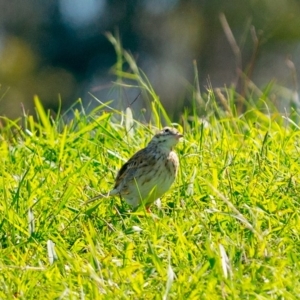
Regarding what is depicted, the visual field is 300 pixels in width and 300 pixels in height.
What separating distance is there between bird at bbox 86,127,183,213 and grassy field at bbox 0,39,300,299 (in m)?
0.08

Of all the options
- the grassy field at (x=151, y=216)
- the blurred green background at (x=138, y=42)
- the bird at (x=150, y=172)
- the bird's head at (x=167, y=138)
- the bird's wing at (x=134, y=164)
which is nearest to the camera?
the grassy field at (x=151, y=216)

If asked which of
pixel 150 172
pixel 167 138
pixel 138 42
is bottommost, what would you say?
pixel 138 42

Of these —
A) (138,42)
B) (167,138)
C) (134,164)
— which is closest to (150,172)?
(134,164)

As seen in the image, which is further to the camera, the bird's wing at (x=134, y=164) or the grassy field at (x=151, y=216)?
the bird's wing at (x=134, y=164)

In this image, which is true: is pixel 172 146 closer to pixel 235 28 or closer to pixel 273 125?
pixel 273 125

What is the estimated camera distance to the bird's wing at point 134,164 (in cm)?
726

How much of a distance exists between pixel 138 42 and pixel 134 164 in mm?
25053

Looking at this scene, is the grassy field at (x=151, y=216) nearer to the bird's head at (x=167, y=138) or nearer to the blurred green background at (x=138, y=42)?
the bird's head at (x=167, y=138)

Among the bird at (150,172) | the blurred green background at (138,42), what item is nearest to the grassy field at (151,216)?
the bird at (150,172)

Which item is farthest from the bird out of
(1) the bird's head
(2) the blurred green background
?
(2) the blurred green background

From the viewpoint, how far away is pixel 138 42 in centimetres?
3219

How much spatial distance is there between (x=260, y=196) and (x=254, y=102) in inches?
98.4

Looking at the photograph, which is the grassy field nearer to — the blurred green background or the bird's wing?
the bird's wing

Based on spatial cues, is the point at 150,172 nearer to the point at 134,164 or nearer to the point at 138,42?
the point at 134,164
